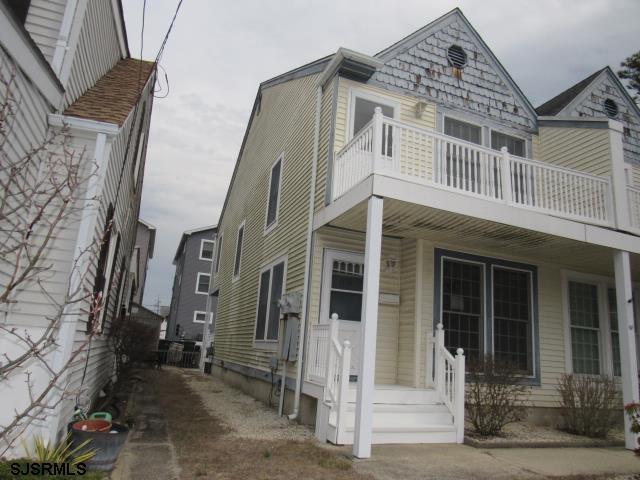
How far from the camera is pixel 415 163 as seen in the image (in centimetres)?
900

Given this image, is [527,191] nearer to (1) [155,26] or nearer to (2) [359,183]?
(2) [359,183]

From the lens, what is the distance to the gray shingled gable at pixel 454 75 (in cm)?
963

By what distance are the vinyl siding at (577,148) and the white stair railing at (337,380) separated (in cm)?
668

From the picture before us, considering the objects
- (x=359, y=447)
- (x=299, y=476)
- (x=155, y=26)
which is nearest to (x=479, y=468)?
(x=359, y=447)

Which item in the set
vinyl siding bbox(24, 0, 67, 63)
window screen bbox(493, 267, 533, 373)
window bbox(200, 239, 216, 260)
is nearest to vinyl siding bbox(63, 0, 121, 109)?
vinyl siding bbox(24, 0, 67, 63)

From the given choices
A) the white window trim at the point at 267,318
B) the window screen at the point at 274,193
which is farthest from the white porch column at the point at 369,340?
the window screen at the point at 274,193

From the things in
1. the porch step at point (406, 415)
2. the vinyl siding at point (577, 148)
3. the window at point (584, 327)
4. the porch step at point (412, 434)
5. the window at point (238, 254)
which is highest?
the vinyl siding at point (577, 148)

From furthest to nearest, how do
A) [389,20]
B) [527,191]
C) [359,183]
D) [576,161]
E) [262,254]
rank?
[262,254], [389,20], [576,161], [527,191], [359,183]

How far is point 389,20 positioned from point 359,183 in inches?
252

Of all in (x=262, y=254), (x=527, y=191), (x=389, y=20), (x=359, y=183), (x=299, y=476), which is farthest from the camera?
(x=262, y=254)

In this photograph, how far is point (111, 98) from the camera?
6.39 m

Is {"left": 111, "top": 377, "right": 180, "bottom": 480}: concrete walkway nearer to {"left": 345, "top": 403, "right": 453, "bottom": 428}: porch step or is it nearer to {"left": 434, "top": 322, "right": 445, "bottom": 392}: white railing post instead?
{"left": 345, "top": 403, "right": 453, "bottom": 428}: porch step

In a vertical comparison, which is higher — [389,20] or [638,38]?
[638,38]

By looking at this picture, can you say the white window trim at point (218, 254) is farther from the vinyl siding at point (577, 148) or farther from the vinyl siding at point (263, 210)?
the vinyl siding at point (577, 148)
